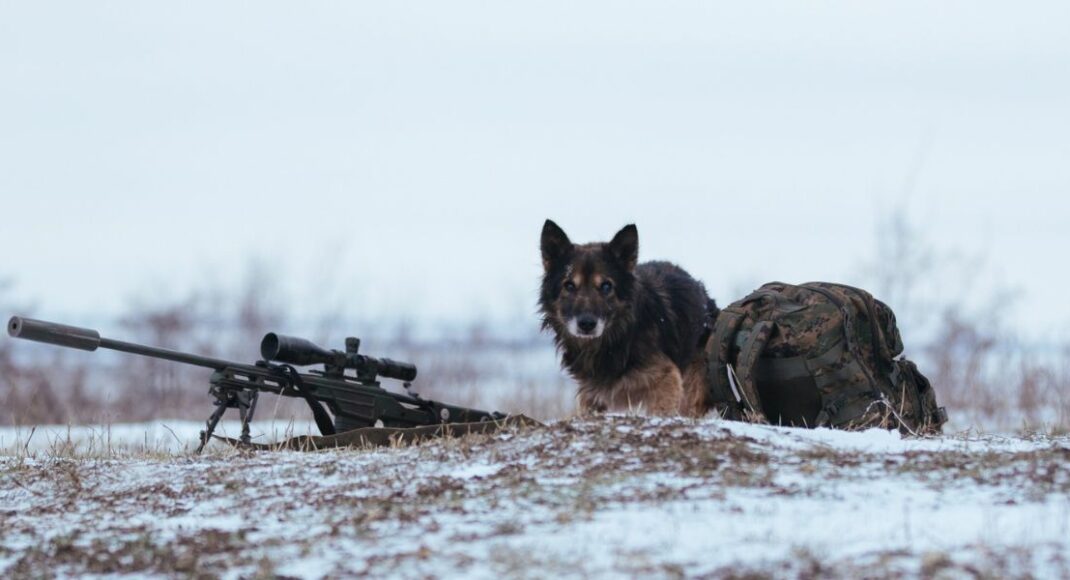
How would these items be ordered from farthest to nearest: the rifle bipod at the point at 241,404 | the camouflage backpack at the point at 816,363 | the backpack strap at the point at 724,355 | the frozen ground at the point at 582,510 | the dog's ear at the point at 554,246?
1. the dog's ear at the point at 554,246
2. the backpack strap at the point at 724,355
3. the camouflage backpack at the point at 816,363
4. the rifle bipod at the point at 241,404
5. the frozen ground at the point at 582,510

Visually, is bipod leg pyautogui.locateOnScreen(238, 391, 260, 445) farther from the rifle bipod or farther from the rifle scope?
the rifle scope

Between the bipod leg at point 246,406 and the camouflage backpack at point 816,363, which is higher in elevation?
the camouflage backpack at point 816,363

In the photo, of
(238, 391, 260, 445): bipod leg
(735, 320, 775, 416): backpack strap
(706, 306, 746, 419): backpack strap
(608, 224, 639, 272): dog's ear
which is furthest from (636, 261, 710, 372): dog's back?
(238, 391, 260, 445): bipod leg

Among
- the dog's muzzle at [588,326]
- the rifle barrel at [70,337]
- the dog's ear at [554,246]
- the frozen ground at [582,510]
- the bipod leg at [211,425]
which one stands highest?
the dog's ear at [554,246]

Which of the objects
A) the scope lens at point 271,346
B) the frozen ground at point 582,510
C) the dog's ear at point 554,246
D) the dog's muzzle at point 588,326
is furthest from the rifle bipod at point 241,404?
the dog's ear at point 554,246

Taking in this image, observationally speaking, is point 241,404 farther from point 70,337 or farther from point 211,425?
point 70,337

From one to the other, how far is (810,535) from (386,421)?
162 inches

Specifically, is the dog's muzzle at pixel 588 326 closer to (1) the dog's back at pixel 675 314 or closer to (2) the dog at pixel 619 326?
(2) the dog at pixel 619 326

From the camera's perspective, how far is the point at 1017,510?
4.82 meters

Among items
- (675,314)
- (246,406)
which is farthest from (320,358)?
(675,314)

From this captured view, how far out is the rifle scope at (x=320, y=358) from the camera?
752cm

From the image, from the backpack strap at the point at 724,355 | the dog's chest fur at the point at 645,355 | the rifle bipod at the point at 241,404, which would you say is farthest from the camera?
the dog's chest fur at the point at 645,355

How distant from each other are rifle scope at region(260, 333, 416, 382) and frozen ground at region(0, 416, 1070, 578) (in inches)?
42.5

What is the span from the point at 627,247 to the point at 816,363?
1.93 metres
